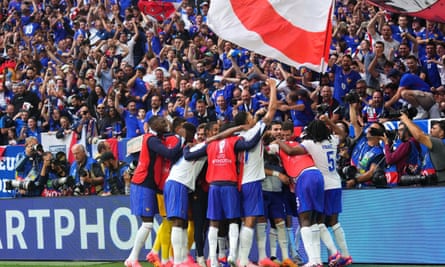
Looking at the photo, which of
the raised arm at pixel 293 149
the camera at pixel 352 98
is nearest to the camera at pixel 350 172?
the raised arm at pixel 293 149

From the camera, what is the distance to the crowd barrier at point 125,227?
44.8 feet

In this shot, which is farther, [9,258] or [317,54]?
[9,258]

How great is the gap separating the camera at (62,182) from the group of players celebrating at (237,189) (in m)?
3.67

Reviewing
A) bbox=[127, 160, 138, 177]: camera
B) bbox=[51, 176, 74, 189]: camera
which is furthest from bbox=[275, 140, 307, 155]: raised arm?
bbox=[51, 176, 74, 189]: camera

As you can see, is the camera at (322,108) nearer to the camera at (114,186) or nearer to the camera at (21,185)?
the camera at (114,186)

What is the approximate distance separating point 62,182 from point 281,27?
5.48 m

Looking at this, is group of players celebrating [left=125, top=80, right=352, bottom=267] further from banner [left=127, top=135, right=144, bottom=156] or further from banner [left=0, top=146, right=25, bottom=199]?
banner [left=0, top=146, right=25, bottom=199]

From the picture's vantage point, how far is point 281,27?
1467cm

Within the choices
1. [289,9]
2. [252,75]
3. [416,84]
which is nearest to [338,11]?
[252,75]

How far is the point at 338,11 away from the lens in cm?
2125

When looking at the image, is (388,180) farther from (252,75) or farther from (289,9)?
(252,75)

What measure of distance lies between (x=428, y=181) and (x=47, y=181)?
7.79 meters

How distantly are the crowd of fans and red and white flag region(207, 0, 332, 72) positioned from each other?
0.54m

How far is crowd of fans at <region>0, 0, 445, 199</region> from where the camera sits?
17391 millimetres
